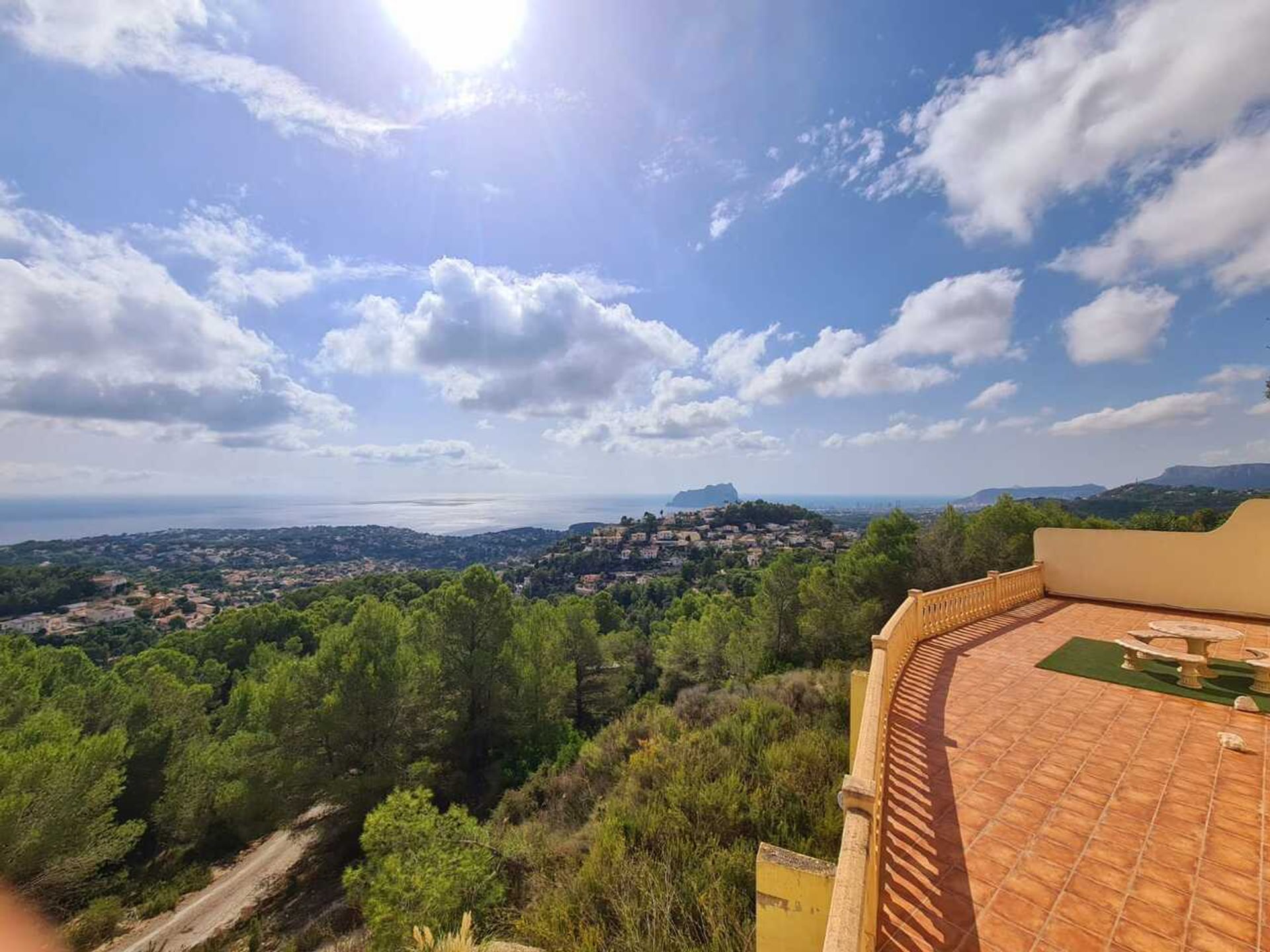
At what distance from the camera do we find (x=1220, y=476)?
7644 centimetres

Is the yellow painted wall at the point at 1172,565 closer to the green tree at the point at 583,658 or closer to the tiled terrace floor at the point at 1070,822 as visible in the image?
the tiled terrace floor at the point at 1070,822

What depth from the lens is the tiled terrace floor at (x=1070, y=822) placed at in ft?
7.85

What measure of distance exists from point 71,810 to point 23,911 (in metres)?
1.40

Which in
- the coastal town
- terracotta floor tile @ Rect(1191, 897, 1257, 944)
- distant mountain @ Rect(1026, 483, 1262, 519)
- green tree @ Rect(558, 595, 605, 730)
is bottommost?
the coastal town

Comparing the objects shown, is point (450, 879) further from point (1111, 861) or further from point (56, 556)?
point (56, 556)

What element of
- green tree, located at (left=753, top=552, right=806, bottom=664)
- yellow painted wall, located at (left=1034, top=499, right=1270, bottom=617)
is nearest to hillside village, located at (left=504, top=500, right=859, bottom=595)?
green tree, located at (left=753, top=552, right=806, bottom=664)

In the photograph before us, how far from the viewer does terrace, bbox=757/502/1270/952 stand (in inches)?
92.7

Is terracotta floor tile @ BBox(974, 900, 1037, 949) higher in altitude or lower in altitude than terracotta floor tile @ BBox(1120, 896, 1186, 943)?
lower

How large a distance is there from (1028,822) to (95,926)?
15.1m

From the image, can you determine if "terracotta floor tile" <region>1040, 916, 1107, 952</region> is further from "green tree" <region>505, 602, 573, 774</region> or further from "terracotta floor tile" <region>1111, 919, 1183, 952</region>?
"green tree" <region>505, 602, 573, 774</region>

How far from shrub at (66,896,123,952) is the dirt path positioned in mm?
269

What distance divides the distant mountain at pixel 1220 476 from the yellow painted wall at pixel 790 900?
7633 centimetres

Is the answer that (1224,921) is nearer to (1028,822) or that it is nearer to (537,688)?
(1028,822)

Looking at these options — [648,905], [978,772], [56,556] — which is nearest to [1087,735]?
[978,772]
